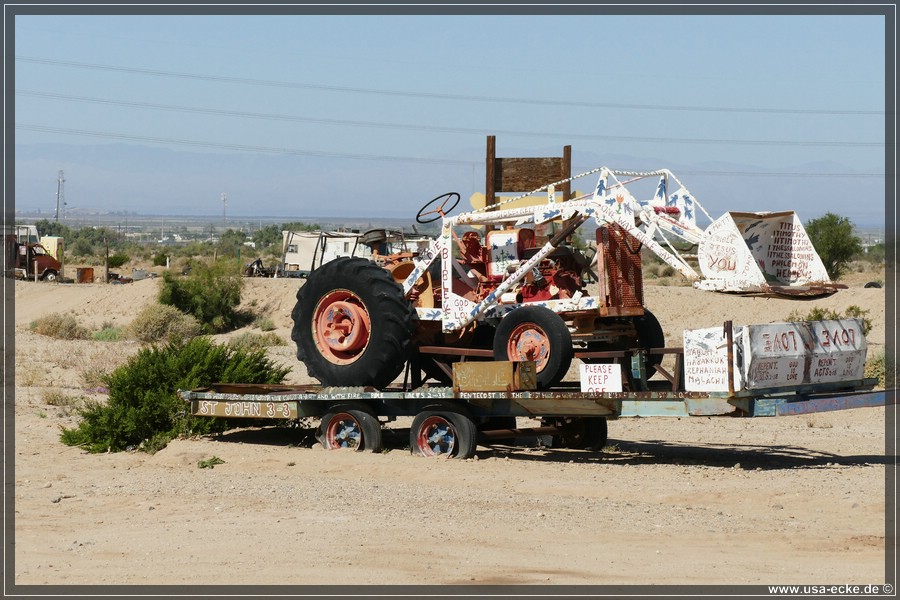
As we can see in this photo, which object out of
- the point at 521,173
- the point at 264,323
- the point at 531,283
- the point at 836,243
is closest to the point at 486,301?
the point at 531,283

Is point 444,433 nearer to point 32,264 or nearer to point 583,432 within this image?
point 583,432

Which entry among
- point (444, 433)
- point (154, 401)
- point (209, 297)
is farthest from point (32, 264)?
point (444, 433)

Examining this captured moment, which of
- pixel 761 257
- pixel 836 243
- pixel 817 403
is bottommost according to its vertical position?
pixel 817 403

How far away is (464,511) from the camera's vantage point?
10836 mm

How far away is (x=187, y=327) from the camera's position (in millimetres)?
35250

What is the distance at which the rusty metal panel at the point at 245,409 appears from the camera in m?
14.8

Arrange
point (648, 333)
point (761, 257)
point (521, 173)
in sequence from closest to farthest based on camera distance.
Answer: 1. point (761, 257)
2. point (648, 333)
3. point (521, 173)

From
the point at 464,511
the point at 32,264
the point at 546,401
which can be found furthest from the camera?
the point at 32,264

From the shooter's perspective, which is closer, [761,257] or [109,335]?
[761,257]

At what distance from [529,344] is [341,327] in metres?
2.58

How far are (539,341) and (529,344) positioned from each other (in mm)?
140

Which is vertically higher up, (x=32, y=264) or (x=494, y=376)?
(x=32, y=264)

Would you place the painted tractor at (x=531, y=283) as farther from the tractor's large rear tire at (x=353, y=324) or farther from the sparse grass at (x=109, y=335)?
the sparse grass at (x=109, y=335)

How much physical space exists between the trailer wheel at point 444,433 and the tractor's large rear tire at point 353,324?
29.6 inches
